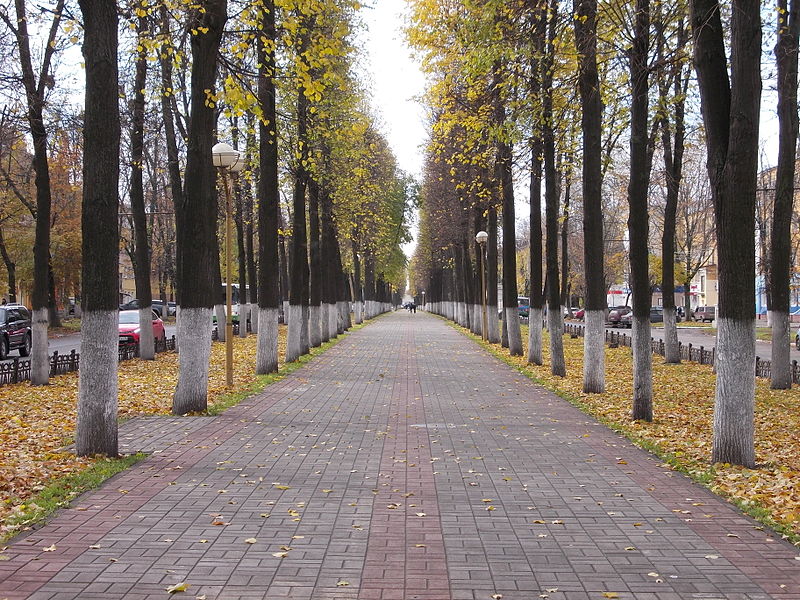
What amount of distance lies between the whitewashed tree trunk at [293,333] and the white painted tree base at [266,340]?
10.1 ft

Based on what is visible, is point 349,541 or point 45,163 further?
point 45,163

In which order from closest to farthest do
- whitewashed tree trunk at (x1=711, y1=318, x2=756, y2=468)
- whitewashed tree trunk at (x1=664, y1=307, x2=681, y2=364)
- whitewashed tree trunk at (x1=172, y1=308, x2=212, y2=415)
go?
1. whitewashed tree trunk at (x1=711, y1=318, x2=756, y2=468)
2. whitewashed tree trunk at (x1=172, y1=308, x2=212, y2=415)
3. whitewashed tree trunk at (x1=664, y1=307, x2=681, y2=364)

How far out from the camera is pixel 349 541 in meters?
5.62

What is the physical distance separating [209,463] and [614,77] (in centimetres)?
1390

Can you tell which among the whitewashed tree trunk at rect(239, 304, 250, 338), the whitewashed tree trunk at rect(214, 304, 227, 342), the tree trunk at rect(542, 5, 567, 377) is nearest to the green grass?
the tree trunk at rect(542, 5, 567, 377)

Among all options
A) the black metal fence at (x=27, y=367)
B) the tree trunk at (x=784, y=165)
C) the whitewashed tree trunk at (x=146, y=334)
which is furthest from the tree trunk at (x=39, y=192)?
the tree trunk at (x=784, y=165)

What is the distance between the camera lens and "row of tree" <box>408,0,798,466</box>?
8.05 metres

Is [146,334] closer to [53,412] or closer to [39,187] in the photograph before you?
[39,187]

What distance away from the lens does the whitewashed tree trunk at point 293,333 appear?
70.7ft

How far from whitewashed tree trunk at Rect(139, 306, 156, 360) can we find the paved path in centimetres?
1192

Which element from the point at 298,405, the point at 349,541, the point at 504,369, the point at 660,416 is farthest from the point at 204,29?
the point at 504,369

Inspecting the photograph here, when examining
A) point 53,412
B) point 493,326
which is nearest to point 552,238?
point 493,326

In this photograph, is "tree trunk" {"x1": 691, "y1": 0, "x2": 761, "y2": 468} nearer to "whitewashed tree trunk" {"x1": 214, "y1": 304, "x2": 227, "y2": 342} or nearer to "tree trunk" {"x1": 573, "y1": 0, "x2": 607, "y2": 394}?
"tree trunk" {"x1": 573, "y1": 0, "x2": 607, "y2": 394}

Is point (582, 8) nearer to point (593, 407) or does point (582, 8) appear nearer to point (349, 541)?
point (593, 407)
